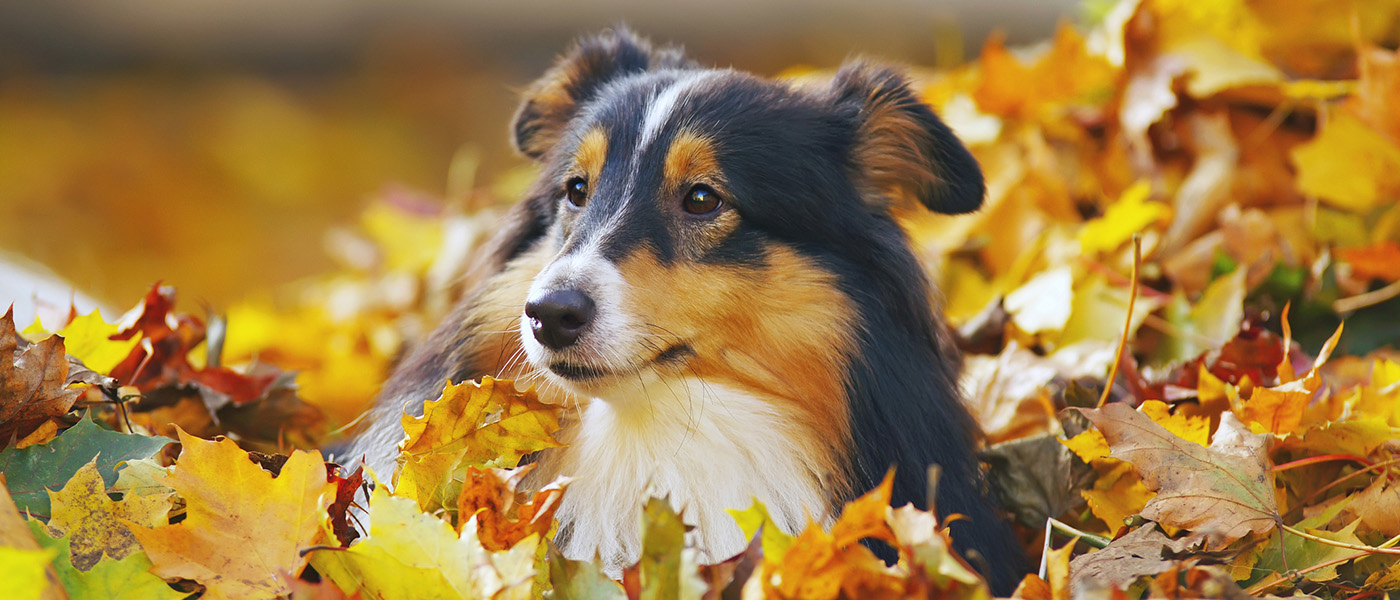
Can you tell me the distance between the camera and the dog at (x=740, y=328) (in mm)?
2057

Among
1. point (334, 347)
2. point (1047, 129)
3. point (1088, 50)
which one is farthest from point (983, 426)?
point (334, 347)

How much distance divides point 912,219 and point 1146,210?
844 mm

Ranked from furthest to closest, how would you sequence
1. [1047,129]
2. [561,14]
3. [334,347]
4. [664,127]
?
[561,14]
[334,347]
[1047,129]
[664,127]

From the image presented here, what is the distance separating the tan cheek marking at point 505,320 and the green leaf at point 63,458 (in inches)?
26.4

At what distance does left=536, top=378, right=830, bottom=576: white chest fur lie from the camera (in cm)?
210

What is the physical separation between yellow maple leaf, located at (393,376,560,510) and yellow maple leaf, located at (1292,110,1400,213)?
2161 mm

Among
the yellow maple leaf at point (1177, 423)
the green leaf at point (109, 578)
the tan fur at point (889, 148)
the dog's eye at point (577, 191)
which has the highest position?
the tan fur at point (889, 148)

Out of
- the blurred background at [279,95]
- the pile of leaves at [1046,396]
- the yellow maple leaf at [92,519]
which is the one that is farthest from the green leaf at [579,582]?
the blurred background at [279,95]

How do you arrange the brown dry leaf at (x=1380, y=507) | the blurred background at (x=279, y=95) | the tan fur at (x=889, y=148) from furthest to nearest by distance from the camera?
1. the blurred background at (x=279, y=95)
2. the tan fur at (x=889, y=148)
3. the brown dry leaf at (x=1380, y=507)

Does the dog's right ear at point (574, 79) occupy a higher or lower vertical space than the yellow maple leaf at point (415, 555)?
higher

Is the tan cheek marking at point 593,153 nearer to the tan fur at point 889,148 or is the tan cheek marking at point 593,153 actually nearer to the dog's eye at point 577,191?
the dog's eye at point 577,191

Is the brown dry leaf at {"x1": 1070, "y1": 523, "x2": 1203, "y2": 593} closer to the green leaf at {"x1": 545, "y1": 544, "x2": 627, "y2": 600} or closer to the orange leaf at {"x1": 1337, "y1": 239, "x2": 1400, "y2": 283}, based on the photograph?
the green leaf at {"x1": 545, "y1": 544, "x2": 627, "y2": 600}

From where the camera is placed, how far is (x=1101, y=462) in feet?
6.94

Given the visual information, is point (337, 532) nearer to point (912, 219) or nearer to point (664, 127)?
point (664, 127)
